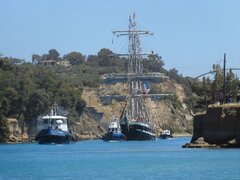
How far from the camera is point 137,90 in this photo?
18575 centimetres

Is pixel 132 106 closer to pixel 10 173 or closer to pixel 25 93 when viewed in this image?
pixel 25 93

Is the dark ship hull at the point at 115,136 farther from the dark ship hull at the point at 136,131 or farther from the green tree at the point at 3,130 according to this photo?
the green tree at the point at 3,130

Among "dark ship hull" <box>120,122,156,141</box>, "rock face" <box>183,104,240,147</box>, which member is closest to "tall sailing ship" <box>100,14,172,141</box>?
"dark ship hull" <box>120,122,156,141</box>

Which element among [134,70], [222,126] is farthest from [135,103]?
[222,126]

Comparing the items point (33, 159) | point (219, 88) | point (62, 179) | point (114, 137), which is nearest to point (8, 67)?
point (114, 137)

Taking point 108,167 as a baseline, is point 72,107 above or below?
above

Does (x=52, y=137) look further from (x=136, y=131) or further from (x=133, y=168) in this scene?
(x=133, y=168)

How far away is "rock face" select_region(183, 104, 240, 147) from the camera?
9062 centimetres

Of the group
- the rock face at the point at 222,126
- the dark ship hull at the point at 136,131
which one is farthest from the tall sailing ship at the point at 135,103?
the rock face at the point at 222,126

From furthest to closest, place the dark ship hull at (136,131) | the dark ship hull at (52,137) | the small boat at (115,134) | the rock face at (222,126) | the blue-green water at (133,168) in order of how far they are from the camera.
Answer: the dark ship hull at (136,131)
the small boat at (115,134)
the dark ship hull at (52,137)
the rock face at (222,126)
the blue-green water at (133,168)

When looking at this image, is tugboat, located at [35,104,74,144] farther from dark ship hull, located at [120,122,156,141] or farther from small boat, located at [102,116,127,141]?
dark ship hull, located at [120,122,156,141]

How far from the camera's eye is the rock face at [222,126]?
90.6m

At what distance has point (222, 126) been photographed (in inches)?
3634

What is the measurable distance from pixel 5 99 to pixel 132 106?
31.8m
